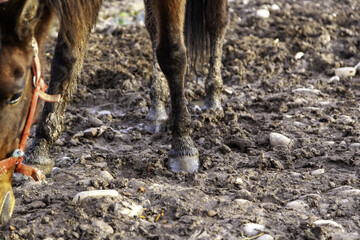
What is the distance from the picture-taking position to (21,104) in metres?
2.73

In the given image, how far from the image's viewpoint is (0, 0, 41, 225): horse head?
2566 mm

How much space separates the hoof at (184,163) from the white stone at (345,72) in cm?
281

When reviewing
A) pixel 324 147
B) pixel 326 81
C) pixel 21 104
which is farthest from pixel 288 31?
pixel 21 104

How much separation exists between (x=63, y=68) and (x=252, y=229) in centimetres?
192

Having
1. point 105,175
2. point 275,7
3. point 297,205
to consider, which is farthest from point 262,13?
point 297,205

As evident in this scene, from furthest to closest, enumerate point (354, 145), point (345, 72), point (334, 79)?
point (345, 72) < point (334, 79) < point (354, 145)

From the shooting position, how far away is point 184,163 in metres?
3.99

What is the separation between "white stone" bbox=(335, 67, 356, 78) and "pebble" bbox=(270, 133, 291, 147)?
208 cm

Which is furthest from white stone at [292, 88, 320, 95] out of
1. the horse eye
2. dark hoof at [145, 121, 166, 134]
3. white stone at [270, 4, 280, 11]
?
the horse eye

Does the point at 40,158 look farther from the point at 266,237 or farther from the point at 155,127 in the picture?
the point at 266,237

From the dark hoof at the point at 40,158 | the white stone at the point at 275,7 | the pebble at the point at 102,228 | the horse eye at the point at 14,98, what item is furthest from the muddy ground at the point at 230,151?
the white stone at the point at 275,7

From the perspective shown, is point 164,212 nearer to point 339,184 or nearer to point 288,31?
point 339,184

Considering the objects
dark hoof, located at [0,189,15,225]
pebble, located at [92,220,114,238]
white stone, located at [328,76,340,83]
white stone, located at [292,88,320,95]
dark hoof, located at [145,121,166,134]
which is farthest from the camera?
white stone, located at [328,76,340,83]

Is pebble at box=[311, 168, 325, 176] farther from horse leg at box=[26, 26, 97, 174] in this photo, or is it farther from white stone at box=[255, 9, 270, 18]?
white stone at box=[255, 9, 270, 18]
